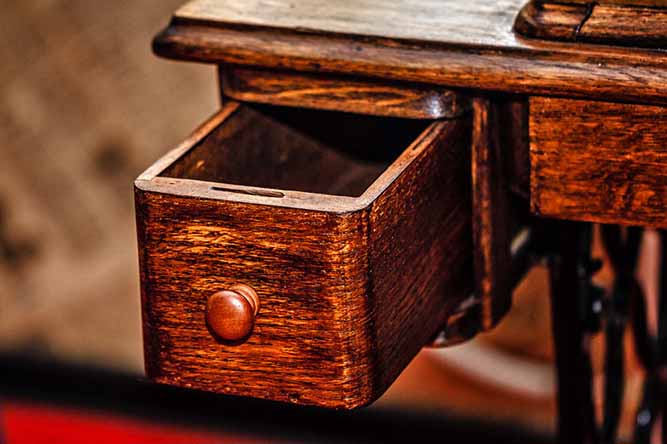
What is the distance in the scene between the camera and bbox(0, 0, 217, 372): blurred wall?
2.15 metres

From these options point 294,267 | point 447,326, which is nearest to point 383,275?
point 294,267

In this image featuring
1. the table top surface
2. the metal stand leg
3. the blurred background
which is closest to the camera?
the table top surface

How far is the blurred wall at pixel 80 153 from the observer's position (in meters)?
2.15

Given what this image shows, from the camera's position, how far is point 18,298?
7.52ft

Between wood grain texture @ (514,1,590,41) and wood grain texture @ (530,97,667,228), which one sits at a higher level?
wood grain texture @ (514,1,590,41)

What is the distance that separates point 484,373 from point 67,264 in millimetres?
764

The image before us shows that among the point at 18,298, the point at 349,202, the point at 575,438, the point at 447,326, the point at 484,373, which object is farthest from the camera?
the point at 18,298

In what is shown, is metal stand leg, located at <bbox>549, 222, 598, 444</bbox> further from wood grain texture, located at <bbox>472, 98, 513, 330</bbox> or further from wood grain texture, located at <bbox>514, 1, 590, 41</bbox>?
wood grain texture, located at <bbox>514, 1, 590, 41</bbox>

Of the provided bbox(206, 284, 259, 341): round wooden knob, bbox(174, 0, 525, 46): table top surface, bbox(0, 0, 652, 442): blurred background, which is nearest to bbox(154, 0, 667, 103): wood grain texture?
bbox(174, 0, 525, 46): table top surface

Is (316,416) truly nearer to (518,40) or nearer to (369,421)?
(369,421)

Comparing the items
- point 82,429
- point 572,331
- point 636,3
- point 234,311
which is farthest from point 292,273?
point 82,429

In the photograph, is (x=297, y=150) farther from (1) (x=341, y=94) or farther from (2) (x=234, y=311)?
(2) (x=234, y=311)

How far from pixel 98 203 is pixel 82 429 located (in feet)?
1.32

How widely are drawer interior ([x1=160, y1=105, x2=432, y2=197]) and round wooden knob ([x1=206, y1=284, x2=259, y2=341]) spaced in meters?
0.10
